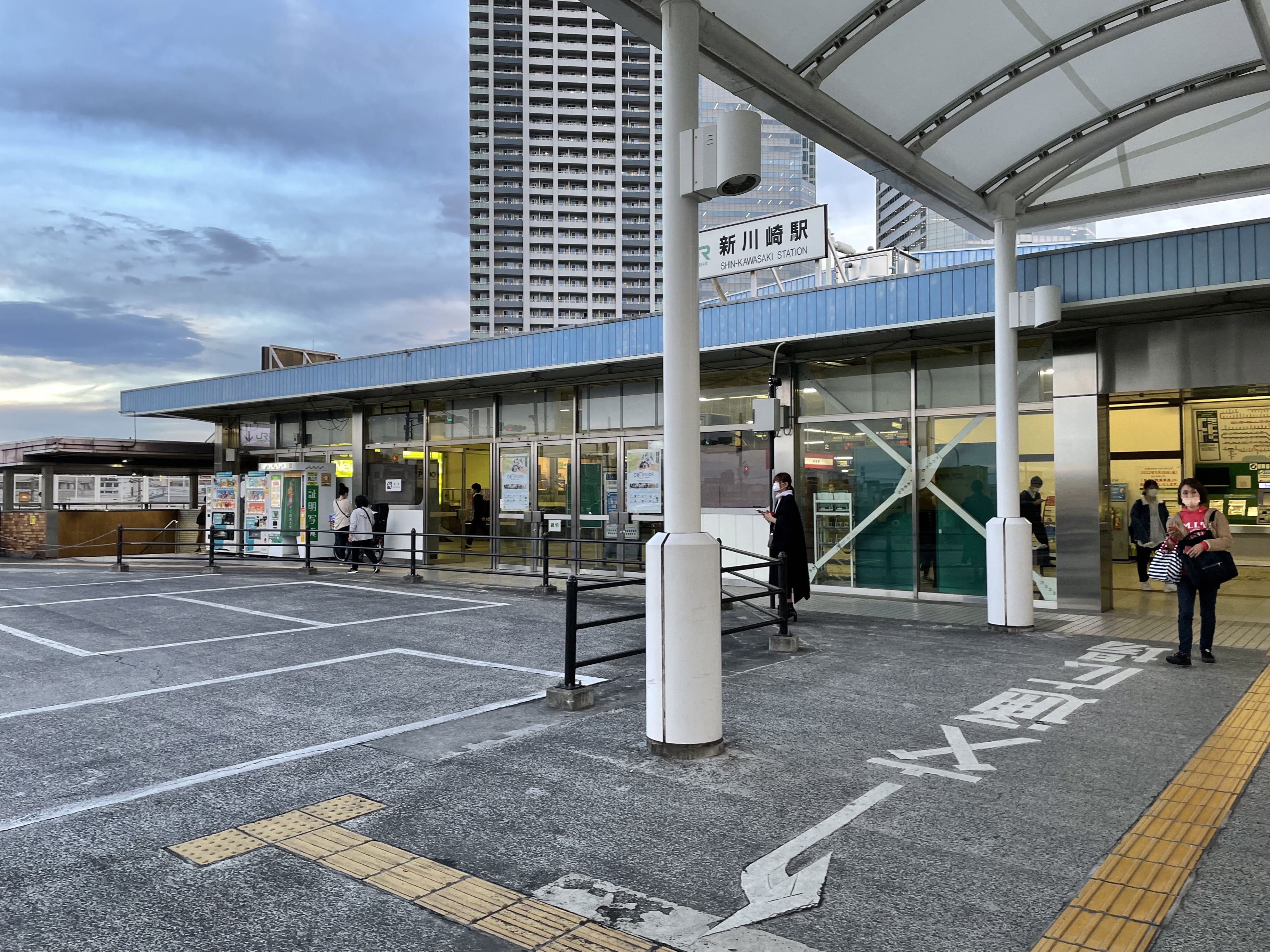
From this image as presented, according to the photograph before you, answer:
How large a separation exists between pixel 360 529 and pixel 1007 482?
12.2 metres

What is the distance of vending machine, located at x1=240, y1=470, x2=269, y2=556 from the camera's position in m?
19.3

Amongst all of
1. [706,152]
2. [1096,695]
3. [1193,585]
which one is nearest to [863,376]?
[1193,585]

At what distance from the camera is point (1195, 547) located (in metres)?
7.23

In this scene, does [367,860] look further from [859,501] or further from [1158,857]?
[859,501]

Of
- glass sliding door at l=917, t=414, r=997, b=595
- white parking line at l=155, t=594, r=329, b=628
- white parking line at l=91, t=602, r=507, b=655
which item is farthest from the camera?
glass sliding door at l=917, t=414, r=997, b=595

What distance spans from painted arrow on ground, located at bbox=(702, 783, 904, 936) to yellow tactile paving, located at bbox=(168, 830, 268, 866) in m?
1.97

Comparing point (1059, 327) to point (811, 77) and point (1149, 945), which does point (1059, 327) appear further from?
point (1149, 945)

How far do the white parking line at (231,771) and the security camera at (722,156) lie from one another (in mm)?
3669

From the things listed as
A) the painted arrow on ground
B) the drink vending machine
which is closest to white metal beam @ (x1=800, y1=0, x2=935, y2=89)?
the painted arrow on ground

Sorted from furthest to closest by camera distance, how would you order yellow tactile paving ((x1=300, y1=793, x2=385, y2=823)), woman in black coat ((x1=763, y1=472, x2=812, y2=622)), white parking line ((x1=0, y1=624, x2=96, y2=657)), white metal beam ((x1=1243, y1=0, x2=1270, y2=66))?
woman in black coat ((x1=763, y1=472, x2=812, y2=622)), white parking line ((x1=0, y1=624, x2=96, y2=657)), white metal beam ((x1=1243, y1=0, x2=1270, y2=66)), yellow tactile paving ((x1=300, y1=793, x2=385, y2=823))

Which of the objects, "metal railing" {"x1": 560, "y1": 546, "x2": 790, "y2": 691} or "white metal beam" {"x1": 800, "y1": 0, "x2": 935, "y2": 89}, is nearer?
"metal railing" {"x1": 560, "y1": 546, "x2": 790, "y2": 691}

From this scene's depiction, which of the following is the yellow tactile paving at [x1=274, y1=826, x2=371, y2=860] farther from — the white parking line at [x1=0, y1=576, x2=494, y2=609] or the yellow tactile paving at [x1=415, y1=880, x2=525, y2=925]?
the white parking line at [x1=0, y1=576, x2=494, y2=609]

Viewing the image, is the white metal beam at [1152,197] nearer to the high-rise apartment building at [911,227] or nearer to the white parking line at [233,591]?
the white parking line at [233,591]

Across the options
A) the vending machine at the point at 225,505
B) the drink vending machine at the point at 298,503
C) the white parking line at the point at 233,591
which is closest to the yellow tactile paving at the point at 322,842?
the white parking line at the point at 233,591
